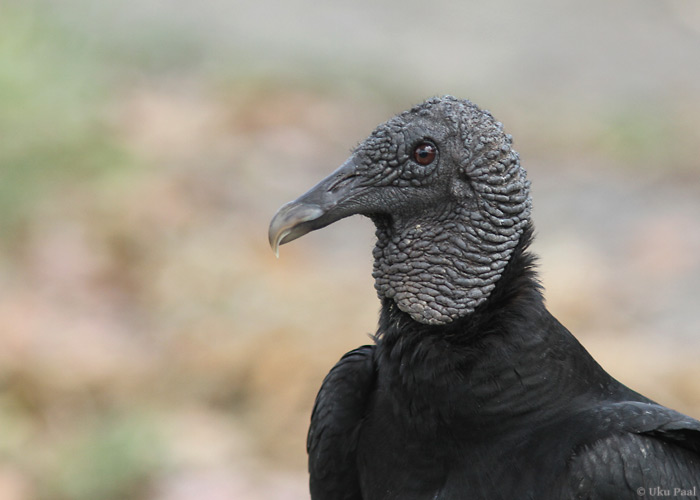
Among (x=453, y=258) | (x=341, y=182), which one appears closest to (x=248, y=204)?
(x=341, y=182)

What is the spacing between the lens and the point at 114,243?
6562mm

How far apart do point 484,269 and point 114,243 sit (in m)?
4.19

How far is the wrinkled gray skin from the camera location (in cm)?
283

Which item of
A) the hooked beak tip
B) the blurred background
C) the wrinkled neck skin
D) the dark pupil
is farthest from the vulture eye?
the blurred background

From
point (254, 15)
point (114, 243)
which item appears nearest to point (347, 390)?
point (114, 243)

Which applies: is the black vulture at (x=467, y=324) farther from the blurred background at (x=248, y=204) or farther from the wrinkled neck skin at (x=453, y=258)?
the blurred background at (x=248, y=204)

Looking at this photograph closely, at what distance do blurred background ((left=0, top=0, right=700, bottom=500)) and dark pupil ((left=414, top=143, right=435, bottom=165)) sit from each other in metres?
2.64

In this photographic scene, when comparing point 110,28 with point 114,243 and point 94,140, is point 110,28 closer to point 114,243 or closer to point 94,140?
point 94,140

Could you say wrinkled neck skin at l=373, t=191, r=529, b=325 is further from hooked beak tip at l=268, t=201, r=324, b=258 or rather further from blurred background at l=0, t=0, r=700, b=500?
blurred background at l=0, t=0, r=700, b=500

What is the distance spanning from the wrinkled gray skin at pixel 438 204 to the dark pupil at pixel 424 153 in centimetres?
1

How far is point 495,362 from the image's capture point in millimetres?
2803

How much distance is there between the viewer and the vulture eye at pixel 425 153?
112 inches

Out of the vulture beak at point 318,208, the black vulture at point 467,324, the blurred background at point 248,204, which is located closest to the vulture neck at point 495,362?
the black vulture at point 467,324

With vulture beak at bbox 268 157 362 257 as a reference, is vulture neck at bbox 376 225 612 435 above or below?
below
